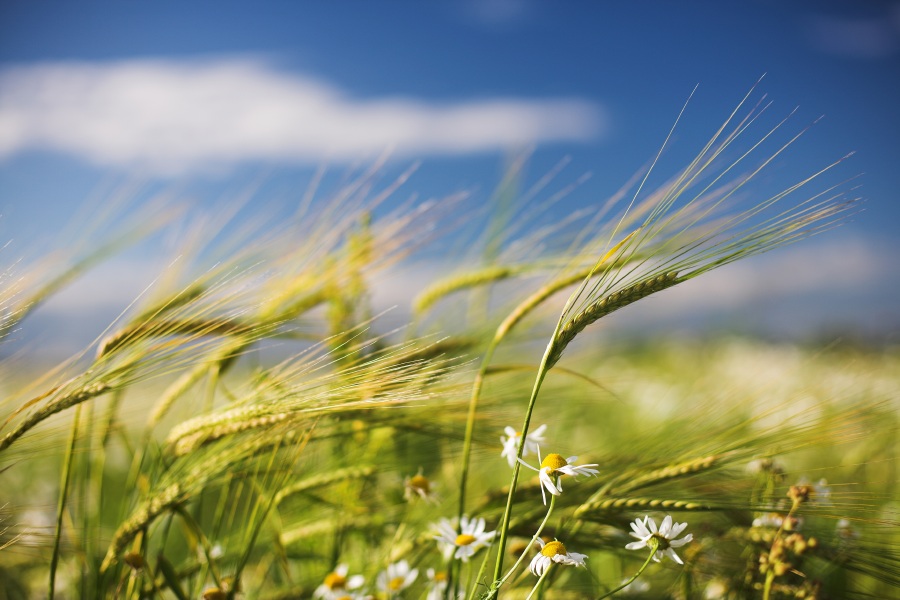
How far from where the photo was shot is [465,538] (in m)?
1.03

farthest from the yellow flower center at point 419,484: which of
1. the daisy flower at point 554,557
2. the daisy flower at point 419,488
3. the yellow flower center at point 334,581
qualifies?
the daisy flower at point 554,557

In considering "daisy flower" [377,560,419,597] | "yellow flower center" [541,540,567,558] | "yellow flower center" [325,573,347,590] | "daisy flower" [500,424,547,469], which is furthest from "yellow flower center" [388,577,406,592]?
"yellow flower center" [541,540,567,558]

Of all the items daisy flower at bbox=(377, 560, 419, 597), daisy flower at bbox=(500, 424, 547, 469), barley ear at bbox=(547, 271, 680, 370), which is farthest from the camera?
daisy flower at bbox=(377, 560, 419, 597)

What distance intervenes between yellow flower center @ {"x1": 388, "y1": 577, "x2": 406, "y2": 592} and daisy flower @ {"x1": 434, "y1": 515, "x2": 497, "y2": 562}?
17 cm

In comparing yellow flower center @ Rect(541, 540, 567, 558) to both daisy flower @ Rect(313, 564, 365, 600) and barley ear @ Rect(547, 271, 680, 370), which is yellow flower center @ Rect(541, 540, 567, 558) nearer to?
barley ear @ Rect(547, 271, 680, 370)

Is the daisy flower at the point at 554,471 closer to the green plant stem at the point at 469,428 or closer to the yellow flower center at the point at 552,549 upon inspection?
the yellow flower center at the point at 552,549

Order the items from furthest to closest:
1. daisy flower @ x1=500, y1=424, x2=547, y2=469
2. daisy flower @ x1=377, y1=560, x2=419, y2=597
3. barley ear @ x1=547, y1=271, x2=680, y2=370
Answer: daisy flower @ x1=377, y1=560, x2=419, y2=597 < daisy flower @ x1=500, y1=424, x2=547, y2=469 < barley ear @ x1=547, y1=271, x2=680, y2=370

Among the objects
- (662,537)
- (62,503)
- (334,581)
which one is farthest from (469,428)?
(62,503)

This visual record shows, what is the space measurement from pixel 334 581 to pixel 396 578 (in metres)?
0.12

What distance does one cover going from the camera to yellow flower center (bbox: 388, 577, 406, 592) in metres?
1.17

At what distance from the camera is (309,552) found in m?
1.48

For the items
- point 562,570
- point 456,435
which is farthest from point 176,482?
point 562,570

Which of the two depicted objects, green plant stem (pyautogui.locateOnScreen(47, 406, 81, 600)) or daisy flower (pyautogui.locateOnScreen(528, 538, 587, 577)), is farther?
green plant stem (pyautogui.locateOnScreen(47, 406, 81, 600))

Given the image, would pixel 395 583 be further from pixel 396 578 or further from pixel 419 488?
pixel 419 488
